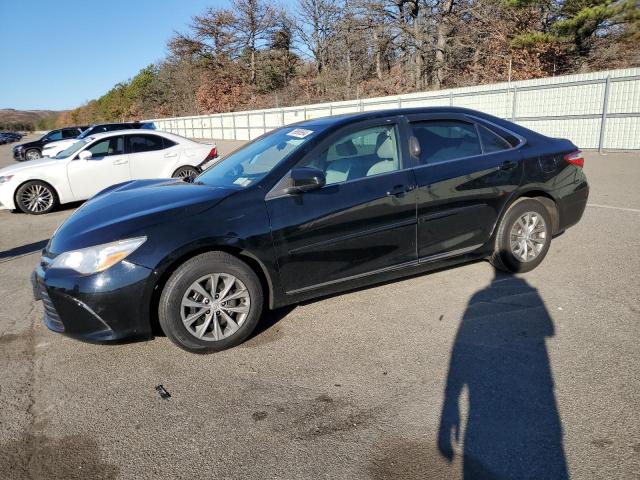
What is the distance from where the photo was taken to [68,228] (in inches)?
140

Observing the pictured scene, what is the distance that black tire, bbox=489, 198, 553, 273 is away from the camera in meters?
4.41

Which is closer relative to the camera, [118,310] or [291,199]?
[118,310]

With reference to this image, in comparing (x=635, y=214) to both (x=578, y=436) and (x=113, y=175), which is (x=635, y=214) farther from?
(x=113, y=175)

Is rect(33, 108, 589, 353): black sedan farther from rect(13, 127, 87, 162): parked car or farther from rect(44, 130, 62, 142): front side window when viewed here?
rect(44, 130, 62, 142): front side window

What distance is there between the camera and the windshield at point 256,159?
3.78 metres

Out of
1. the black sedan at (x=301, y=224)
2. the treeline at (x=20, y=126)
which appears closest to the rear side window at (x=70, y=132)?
the black sedan at (x=301, y=224)

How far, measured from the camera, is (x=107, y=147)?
9.38 metres

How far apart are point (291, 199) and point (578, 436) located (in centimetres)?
228

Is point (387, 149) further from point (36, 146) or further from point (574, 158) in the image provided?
point (36, 146)

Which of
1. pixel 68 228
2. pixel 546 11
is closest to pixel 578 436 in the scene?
pixel 68 228

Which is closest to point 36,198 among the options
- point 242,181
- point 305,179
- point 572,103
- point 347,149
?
point 242,181

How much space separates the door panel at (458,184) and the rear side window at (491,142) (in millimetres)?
11

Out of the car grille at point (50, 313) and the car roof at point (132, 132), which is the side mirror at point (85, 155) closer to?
the car roof at point (132, 132)

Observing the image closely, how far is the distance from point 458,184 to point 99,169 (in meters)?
7.57
